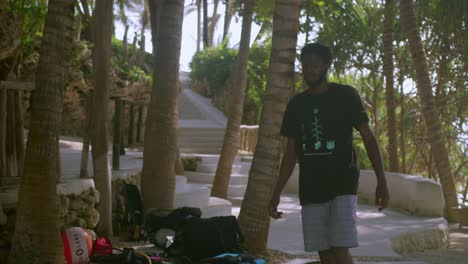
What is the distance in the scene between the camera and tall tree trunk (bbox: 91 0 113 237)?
779 centimetres

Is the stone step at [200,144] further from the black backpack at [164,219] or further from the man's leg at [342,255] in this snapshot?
the man's leg at [342,255]

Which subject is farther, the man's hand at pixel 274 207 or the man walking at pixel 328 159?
the man's hand at pixel 274 207

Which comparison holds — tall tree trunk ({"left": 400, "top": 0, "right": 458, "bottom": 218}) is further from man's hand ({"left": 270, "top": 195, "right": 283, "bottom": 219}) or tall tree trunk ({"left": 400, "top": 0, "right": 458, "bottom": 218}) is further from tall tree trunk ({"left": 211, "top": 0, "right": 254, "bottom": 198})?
man's hand ({"left": 270, "top": 195, "right": 283, "bottom": 219})

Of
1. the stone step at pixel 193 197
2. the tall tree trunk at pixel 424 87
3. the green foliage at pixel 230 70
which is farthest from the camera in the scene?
the green foliage at pixel 230 70

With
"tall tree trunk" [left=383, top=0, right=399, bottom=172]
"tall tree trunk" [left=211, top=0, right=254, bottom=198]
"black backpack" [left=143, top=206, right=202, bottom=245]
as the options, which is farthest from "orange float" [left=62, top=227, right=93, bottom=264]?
"tall tree trunk" [left=383, top=0, right=399, bottom=172]

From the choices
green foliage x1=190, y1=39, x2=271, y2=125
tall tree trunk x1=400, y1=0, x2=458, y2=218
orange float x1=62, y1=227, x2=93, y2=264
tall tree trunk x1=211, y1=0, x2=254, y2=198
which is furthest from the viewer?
green foliage x1=190, y1=39, x2=271, y2=125

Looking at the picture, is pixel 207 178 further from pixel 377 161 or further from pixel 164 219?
pixel 377 161

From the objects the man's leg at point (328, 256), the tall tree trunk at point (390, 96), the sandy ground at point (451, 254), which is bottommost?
the sandy ground at point (451, 254)

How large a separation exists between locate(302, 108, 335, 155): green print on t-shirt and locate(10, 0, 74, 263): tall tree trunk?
6.59ft

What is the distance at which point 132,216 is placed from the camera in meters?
7.92

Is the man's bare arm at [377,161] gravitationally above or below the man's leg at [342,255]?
above

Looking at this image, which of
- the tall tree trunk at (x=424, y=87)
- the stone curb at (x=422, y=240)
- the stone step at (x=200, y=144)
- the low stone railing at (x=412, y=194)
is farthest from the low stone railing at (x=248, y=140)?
the stone curb at (x=422, y=240)

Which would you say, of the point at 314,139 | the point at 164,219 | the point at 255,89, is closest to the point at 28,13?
the point at 164,219

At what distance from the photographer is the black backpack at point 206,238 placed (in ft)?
20.6
